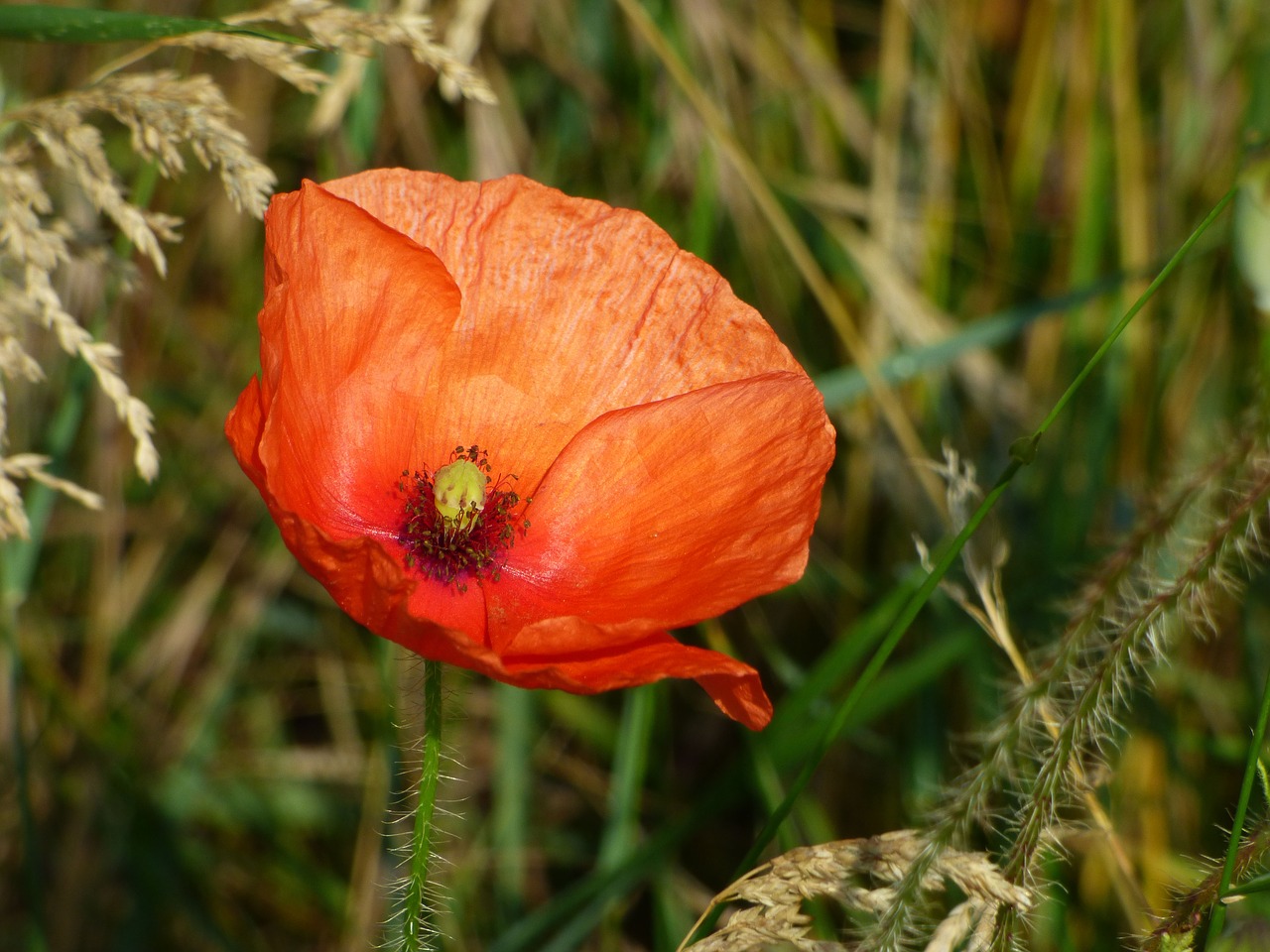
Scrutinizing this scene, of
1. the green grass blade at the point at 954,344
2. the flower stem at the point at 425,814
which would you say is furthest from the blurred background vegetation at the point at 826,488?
the flower stem at the point at 425,814

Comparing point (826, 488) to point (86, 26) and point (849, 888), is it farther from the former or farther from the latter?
point (86, 26)

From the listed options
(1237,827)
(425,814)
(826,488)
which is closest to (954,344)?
(826,488)

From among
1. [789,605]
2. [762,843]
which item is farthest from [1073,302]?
[762,843]

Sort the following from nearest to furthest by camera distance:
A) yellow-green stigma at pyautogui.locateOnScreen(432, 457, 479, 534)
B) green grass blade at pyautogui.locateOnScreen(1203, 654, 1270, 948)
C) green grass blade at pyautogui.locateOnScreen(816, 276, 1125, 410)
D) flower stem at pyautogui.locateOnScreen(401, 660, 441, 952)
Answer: green grass blade at pyautogui.locateOnScreen(1203, 654, 1270, 948) < flower stem at pyautogui.locateOnScreen(401, 660, 441, 952) < yellow-green stigma at pyautogui.locateOnScreen(432, 457, 479, 534) < green grass blade at pyautogui.locateOnScreen(816, 276, 1125, 410)

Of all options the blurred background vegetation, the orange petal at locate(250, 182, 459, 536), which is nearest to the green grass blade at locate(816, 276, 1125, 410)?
the blurred background vegetation

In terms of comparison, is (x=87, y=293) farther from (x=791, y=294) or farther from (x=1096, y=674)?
(x=1096, y=674)

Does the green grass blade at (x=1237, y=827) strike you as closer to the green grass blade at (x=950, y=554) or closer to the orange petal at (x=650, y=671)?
the green grass blade at (x=950, y=554)

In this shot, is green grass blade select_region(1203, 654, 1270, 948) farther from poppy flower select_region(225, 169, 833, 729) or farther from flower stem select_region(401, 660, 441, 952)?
flower stem select_region(401, 660, 441, 952)
